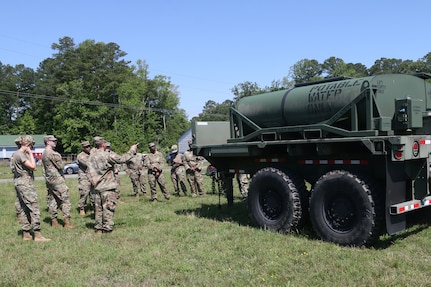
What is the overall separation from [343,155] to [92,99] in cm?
5765

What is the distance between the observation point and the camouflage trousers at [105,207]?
8.67 metres

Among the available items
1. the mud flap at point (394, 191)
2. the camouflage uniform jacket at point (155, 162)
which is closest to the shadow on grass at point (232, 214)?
the mud flap at point (394, 191)

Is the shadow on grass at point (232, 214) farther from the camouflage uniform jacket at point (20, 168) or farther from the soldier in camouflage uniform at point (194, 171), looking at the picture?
the camouflage uniform jacket at point (20, 168)

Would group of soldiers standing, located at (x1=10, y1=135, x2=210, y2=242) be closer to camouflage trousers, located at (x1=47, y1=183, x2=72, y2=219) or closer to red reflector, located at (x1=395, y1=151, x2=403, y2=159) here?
camouflage trousers, located at (x1=47, y1=183, x2=72, y2=219)

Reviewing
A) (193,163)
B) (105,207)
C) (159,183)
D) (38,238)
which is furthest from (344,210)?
(193,163)

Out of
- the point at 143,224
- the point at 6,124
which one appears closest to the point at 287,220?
the point at 143,224

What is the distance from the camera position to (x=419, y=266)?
5648mm

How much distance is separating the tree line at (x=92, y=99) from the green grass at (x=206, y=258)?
151ft

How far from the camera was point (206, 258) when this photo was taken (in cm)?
653

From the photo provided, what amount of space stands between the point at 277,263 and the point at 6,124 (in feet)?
257

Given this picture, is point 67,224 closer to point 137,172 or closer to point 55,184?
point 55,184

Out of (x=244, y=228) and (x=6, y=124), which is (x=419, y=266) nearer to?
(x=244, y=228)

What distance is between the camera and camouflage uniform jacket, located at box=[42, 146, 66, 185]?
31.9 feet

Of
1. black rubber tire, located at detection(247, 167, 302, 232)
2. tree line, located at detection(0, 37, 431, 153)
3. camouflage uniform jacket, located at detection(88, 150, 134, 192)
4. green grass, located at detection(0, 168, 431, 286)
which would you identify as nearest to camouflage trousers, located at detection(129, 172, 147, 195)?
green grass, located at detection(0, 168, 431, 286)
